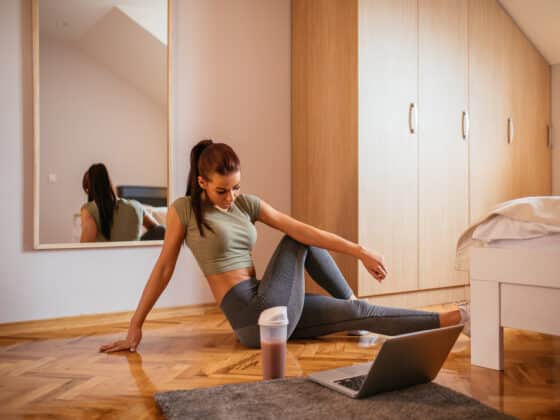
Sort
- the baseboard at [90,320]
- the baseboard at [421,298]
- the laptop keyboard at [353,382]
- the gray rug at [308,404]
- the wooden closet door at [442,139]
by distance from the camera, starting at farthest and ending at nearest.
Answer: the wooden closet door at [442,139] → the baseboard at [421,298] → the baseboard at [90,320] → the laptop keyboard at [353,382] → the gray rug at [308,404]

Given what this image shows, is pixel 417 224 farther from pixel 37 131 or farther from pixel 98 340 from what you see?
pixel 37 131

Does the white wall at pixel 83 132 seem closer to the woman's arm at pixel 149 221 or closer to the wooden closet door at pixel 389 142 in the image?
the woman's arm at pixel 149 221

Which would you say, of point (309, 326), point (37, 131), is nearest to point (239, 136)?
point (37, 131)

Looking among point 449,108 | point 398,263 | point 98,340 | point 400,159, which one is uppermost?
point 449,108

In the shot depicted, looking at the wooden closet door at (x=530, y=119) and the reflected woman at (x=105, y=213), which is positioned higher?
the wooden closet door at (x=530, y=119)

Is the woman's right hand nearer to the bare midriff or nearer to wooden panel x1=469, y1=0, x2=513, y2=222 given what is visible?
the bare midriff

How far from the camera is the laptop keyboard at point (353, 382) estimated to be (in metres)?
1.48

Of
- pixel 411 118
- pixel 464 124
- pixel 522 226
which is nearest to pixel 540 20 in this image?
pixel 464 124

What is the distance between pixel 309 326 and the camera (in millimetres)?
2174

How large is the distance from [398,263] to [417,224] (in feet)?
0.82

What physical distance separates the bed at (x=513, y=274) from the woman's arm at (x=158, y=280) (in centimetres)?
104

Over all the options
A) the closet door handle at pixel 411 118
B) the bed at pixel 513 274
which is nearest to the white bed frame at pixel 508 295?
the bed at pixel 513 274

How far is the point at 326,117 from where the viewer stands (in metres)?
3.06

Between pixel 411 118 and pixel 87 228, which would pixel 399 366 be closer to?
pixel 87 228
